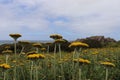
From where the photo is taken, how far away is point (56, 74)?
9.51 meters

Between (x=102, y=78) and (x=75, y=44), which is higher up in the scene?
(x=75, y=44)

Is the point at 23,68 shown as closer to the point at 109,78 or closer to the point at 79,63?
the point at 109,78

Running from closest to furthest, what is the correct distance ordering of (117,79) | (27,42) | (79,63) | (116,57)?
1. (79,63)
2. (27,42)
3. (117,79)
4. (116,57)

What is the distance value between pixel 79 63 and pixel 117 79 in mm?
2878

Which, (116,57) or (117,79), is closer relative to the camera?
(117,79)

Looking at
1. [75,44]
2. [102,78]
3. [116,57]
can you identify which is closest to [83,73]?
[102,78]

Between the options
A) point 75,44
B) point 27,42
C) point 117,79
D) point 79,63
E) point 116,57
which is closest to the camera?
point 75,44

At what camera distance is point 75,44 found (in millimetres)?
6926

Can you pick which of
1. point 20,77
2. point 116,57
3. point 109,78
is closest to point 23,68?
point 20,77

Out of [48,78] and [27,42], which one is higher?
[27,42]

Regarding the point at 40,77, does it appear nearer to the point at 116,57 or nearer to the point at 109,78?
the point at 109,78

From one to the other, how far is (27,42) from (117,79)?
243cm

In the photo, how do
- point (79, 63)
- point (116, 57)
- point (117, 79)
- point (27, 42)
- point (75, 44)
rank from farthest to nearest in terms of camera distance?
point (116, 57) < point (117, 79) < point (27, 42) < point (79, 63) < point (75, 44)

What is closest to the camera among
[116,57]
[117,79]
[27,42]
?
[27,42]
